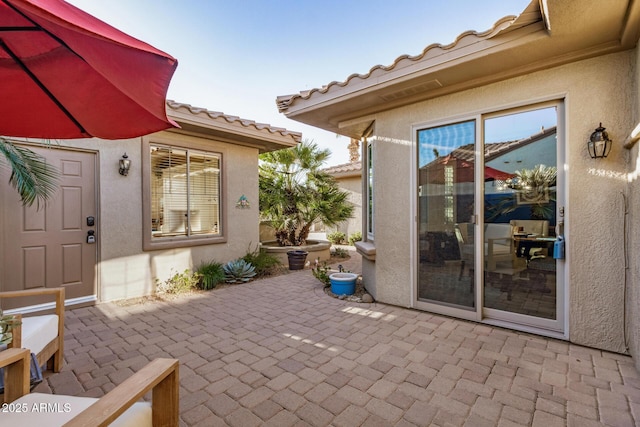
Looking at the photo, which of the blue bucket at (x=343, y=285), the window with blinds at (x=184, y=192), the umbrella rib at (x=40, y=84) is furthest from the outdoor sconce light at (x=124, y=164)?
the blue bucket at (x=343, y=285)

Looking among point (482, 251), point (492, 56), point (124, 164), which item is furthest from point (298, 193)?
point (492, 56)

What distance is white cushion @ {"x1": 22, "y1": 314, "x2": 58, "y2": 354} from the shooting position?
2.30 m

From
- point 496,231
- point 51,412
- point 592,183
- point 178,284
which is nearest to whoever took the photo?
point 51,412

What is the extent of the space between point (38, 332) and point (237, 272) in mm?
3781

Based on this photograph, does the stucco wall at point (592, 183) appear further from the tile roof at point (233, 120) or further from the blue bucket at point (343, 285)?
the tile roof at point (233, 120)

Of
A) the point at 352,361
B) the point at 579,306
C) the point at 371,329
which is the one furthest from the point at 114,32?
the point at 579,306

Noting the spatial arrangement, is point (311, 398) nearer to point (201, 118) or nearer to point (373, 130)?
point (373, 130)

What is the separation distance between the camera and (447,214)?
158 inches

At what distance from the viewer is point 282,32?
775 cm

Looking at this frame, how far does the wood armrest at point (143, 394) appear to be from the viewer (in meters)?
1.16

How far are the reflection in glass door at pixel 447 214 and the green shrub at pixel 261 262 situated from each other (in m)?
3.66

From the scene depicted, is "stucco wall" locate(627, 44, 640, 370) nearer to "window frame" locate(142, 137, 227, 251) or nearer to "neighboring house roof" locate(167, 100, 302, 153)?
"neighboring house roof" locate(167, 100, 302, 153)

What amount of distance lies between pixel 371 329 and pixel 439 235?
5.12 ft

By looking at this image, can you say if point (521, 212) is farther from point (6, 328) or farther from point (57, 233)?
point (57, 233)
